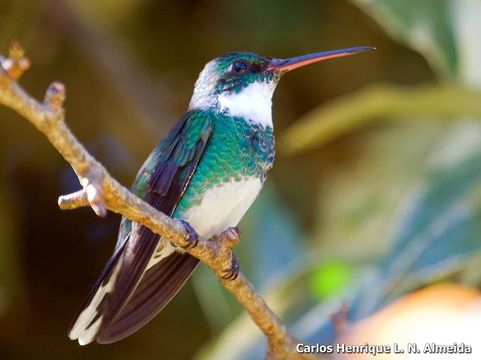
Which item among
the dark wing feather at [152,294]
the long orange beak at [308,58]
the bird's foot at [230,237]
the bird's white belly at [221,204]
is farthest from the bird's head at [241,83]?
the bird's foot at [230,237]

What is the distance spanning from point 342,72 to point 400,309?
2040mm

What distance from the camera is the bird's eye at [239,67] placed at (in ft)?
9.38

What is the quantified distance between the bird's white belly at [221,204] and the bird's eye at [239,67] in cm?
44

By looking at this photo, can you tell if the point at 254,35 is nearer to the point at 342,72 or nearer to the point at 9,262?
the point at 342,72

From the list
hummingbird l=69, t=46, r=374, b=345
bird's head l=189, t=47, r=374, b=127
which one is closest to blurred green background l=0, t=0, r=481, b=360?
bird's head l=189, t=47, r=374, b=127

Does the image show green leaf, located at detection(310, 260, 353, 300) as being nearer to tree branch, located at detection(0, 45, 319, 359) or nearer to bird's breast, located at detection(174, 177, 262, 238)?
bird's breast, located at detection(174, 177, 262, 238)

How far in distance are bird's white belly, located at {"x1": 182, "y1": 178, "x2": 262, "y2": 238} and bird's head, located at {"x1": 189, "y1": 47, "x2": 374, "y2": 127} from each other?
253mm

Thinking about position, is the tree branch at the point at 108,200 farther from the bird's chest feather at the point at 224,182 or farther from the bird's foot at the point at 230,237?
the bird's chest feather at the point at 224,182

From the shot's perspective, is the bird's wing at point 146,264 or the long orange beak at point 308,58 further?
the long orange beak at point 308,58

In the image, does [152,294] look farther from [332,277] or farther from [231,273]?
[332,277]

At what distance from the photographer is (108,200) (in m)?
1.69

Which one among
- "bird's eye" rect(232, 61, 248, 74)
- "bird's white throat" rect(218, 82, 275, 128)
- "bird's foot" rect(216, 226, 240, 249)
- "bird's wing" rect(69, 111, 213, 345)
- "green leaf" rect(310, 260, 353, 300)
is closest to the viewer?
"bird's foot" rect(216, 226, 240, 249)

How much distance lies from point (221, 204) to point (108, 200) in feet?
2.80

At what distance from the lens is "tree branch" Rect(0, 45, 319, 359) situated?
1484 mm
